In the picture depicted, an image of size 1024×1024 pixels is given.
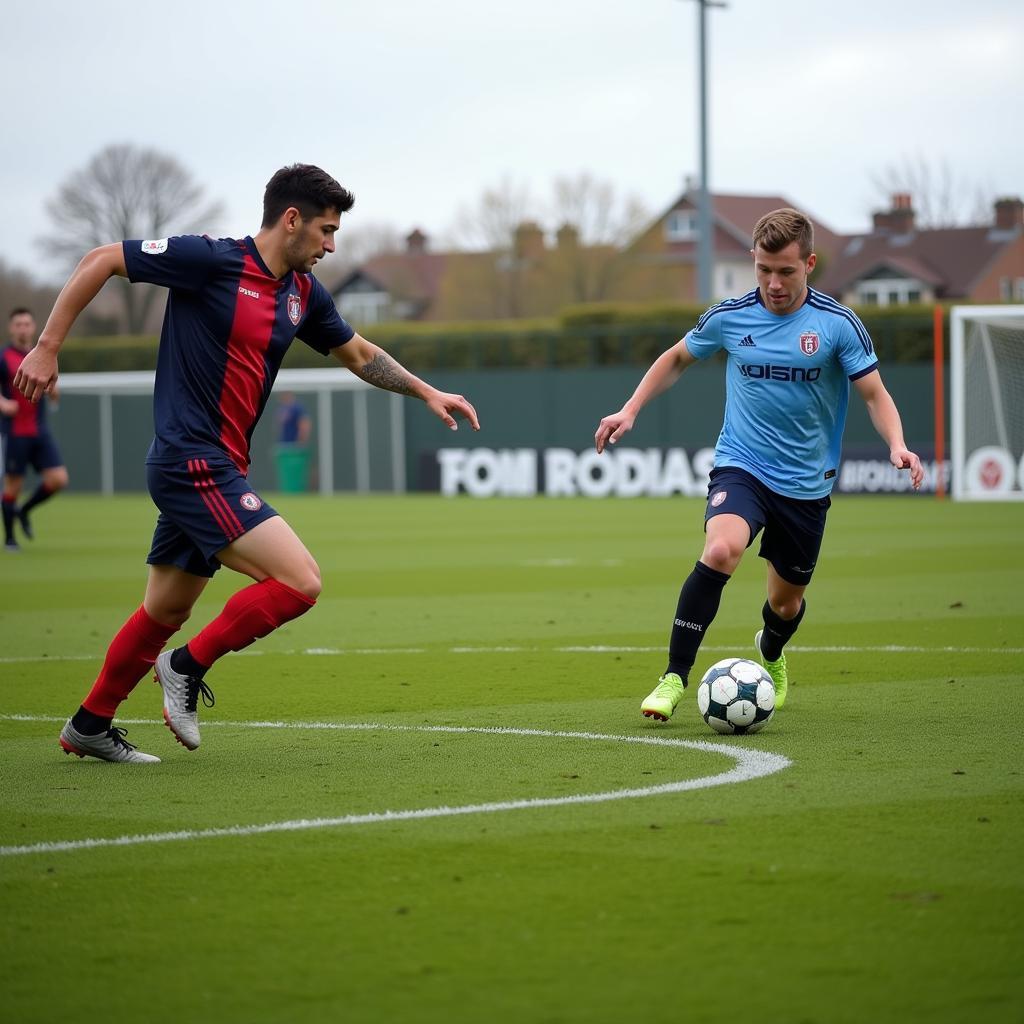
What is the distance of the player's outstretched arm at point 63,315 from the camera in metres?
6.03

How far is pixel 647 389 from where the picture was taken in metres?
7.47

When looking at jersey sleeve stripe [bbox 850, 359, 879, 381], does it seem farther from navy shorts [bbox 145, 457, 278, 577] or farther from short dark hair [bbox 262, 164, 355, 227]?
navy shorts [bbox 145, 457, 278, 577]

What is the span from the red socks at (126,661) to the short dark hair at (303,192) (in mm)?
1591

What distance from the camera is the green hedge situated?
33969 mm

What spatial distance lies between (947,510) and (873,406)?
64.0ft

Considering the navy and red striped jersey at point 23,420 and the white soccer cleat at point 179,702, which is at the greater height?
the navy and red striped jersey at point 23,420

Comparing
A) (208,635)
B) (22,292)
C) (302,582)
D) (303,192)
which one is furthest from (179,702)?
(22,292)

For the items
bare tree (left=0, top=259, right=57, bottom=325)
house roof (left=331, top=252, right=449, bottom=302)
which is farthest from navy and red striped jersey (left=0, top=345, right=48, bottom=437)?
house roof (left=331, top=252, right=449, bottom=302)

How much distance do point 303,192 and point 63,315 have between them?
98cm

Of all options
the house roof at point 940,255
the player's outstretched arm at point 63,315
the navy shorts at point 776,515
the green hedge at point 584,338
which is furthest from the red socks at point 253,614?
the house roof at point 940,255

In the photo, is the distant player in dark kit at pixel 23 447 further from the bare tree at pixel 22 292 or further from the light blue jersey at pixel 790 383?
the bare tree at pixel 22 292

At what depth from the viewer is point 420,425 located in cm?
3991

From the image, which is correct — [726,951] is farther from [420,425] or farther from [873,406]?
[420,425]

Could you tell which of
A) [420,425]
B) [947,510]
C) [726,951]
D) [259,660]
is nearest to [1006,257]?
[420,425]
